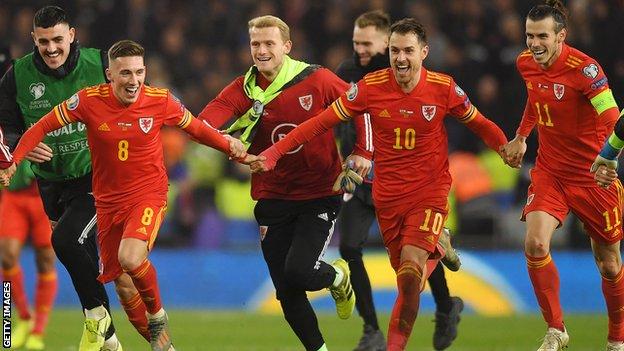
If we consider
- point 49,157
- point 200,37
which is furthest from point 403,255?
point 200,37

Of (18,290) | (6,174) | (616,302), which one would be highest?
(6,174)

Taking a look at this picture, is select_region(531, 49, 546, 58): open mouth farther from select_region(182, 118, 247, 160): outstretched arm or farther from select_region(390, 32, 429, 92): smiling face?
select_region(182, 118, 247, 160): outstretched arm

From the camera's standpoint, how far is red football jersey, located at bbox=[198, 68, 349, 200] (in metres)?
10.3

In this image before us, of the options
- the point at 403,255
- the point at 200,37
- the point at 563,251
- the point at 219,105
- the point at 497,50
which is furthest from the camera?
the point at 200,37

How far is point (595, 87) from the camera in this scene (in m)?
10.0

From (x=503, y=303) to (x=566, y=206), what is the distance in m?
6.09

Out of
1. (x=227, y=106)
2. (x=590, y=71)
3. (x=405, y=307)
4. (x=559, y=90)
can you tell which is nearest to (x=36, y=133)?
(x=227, y=106)

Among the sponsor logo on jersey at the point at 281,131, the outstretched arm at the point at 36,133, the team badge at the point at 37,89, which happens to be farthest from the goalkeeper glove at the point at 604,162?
the team badge at the point at 37,89

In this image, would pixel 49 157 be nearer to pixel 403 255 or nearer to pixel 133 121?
pixel 133 121

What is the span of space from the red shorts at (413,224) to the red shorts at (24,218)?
4730 mm

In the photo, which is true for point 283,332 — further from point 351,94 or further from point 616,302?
point 351,94

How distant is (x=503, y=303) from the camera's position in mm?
16234

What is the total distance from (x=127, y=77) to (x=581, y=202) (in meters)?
3.65

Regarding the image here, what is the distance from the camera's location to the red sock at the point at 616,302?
10547 mm
